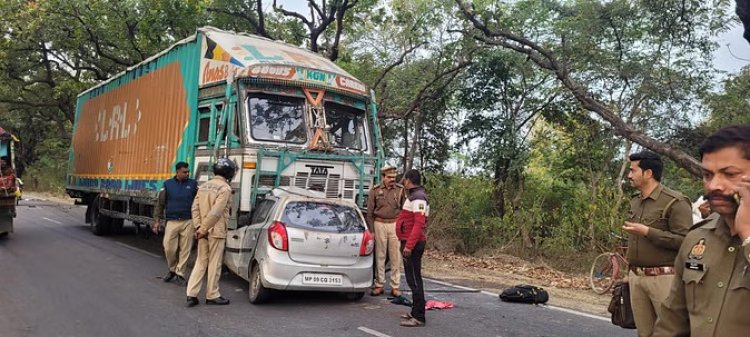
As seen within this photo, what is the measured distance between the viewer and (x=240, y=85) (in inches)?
352

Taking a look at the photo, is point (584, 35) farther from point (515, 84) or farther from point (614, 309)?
point (614, 309)

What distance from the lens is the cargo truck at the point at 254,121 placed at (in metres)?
8.84

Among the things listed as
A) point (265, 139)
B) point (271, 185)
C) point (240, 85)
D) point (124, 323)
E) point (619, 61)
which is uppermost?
point (619, 61)

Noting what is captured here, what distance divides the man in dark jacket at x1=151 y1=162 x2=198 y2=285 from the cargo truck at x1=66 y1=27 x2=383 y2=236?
1.94ft

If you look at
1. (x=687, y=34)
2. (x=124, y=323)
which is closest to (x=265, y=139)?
(x=124, y=323)

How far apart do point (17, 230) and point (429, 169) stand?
11.4 metres

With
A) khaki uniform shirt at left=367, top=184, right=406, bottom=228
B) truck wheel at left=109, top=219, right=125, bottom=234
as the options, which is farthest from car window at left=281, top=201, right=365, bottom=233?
truck wheel at left=109, top=219, right=125, bottom=234

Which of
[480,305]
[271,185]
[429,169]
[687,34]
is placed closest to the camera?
[480,305]

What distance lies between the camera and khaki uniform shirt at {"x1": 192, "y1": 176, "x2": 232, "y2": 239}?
7.11 metres

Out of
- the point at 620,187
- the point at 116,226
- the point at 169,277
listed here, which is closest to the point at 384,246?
the point at 169,277

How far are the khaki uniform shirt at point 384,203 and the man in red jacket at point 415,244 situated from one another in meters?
1.63

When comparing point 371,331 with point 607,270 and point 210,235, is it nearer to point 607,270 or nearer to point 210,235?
point 210,235

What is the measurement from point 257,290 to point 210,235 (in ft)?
2.94

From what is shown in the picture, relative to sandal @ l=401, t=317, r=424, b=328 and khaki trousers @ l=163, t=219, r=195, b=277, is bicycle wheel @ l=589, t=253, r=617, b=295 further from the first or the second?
khaki trousers @ l=163, t=219, r=195, b=277
